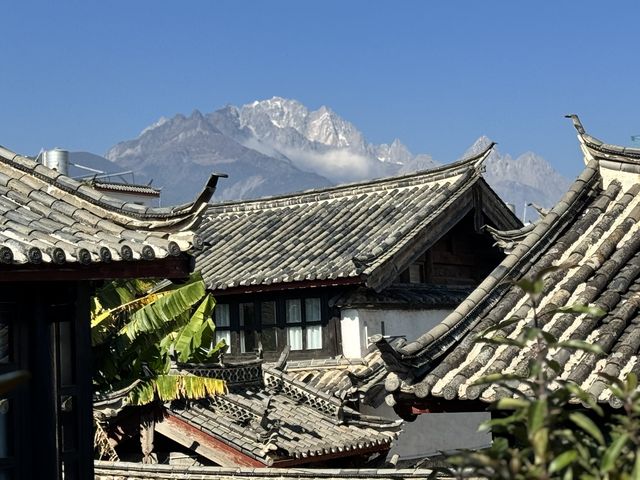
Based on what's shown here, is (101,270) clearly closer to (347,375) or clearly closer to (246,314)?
(347,375)

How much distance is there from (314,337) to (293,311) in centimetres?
70

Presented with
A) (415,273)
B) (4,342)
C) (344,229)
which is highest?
(344,229)

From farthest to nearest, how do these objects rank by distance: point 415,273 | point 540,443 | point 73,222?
point 415,273
point 73,222
point 540,443

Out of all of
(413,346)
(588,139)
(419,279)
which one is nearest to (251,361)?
(419,279)

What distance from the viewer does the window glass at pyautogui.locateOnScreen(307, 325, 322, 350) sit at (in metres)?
22.6

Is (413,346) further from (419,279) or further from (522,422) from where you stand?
(419,279)

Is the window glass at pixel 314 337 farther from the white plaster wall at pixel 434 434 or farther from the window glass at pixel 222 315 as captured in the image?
the window glass at pixel 222 315

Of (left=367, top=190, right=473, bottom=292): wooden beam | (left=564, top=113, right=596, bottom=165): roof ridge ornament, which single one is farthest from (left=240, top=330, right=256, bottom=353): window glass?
(left=564, top=113, right=596, bottom=165): roof ridge ornament

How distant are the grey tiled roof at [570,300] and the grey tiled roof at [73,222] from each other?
189cm

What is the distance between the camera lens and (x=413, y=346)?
29.0ft

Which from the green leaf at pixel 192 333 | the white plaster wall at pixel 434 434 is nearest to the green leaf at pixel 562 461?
the green leaf at pixel 192 333

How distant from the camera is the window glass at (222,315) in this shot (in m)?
24.1

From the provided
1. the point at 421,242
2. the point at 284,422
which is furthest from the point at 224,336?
the point at 284,422

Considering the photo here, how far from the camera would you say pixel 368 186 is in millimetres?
26422
